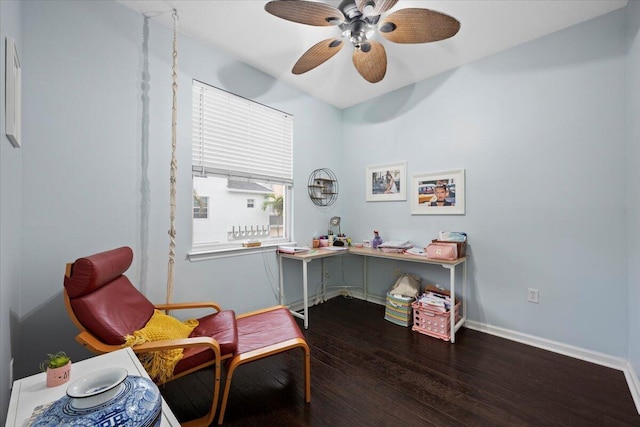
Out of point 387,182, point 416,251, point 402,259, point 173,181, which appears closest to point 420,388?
point 402,259

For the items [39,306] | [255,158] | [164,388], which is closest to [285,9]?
[255,158]

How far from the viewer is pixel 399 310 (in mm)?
2773

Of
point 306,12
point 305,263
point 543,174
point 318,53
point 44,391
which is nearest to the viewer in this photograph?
point 44,391

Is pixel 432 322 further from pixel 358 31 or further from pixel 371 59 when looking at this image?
pixel 358 31

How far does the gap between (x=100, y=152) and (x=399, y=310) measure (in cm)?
291

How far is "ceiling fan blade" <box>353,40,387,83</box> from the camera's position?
2.05 meters

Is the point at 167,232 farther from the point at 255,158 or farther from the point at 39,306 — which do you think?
the point at 255,158

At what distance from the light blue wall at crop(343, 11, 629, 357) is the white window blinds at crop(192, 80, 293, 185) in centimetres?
158

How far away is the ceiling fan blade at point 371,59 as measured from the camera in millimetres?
2053

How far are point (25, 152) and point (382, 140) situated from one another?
3189 millimetres

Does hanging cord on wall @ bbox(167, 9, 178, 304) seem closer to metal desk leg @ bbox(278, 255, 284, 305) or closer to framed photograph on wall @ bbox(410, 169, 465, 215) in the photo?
metal desk leg @ bbox(278, 255, 284, 305)

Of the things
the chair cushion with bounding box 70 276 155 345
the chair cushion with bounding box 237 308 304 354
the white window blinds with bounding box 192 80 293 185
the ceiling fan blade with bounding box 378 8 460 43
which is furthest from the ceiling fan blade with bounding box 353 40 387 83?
the chair cushion with bounding box 70 276 155 345

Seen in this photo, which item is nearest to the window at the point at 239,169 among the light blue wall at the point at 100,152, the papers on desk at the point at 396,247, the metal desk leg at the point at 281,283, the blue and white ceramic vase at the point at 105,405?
the light blue wall at the point at 100,152

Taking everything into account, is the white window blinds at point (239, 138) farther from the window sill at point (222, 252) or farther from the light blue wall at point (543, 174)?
the light blue wall at point (543, 174)
